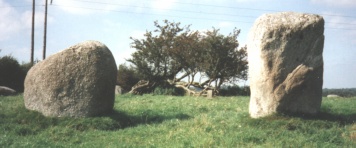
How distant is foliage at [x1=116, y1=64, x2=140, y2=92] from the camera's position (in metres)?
31.8

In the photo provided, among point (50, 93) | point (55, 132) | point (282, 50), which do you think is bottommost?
point (55, 132)

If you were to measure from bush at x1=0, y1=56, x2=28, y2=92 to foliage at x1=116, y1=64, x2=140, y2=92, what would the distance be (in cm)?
784

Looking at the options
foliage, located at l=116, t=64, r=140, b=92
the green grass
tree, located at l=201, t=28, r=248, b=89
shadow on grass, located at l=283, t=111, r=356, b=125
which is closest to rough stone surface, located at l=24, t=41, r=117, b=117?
the green grass

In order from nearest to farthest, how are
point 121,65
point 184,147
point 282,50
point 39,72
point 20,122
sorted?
point 184,147 → point 282,50 → point 20,122 → point 39,72 → point 121,65

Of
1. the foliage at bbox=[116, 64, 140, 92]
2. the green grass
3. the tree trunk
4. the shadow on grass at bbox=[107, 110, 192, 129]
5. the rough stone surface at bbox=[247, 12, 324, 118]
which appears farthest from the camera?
the foliage at bbox=[116, 64, 140, 92]

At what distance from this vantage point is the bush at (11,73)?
28.2m

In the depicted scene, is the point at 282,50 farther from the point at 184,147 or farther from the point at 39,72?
the point at 39,72

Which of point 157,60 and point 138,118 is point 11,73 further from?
point 138,118

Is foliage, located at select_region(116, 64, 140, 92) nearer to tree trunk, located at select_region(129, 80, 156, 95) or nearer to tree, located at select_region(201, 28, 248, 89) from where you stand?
tree trunk, located at select_region(129, 80, 156, 95)

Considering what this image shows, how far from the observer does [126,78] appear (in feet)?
105

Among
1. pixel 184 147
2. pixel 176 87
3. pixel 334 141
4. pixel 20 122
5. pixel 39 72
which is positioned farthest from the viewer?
pixel 176 87

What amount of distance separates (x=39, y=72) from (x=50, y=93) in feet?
2.94

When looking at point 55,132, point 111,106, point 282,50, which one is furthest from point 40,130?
point 282,50

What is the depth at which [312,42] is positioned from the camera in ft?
36.9
